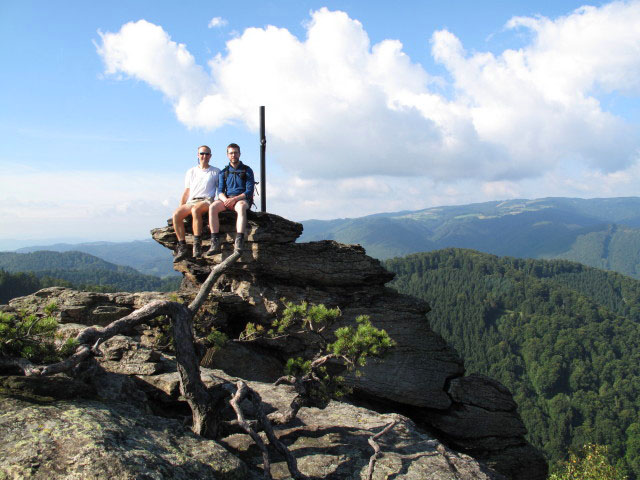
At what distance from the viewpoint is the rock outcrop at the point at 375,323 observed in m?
19.3

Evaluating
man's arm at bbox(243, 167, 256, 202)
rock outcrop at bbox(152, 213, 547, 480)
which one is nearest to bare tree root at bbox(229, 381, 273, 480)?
man's arm at bbox(243, 167, 256, 202)

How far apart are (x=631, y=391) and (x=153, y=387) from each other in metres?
214

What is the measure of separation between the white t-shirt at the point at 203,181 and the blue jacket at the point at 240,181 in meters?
0.63

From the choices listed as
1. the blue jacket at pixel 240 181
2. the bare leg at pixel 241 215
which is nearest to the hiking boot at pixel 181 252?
the blue jacket at pixel 240 181

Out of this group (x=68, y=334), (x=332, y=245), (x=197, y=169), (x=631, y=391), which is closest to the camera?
(x=68, y=334)

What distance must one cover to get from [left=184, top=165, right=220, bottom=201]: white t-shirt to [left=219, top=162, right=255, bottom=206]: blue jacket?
2.07ft

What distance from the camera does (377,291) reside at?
21.6m

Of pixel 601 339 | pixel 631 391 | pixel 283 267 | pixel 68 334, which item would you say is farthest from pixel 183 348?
pixel 601 339

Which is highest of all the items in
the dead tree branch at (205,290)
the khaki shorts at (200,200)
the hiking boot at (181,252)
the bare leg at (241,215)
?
the khaki shorts at (200,200)

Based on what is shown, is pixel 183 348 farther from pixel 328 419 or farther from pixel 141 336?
pixel 141 336

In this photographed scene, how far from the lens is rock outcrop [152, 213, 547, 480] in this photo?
19266mm

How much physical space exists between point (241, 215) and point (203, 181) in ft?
8.38

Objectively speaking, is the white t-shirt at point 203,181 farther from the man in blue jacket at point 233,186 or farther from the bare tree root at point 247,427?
the bare tree root at point 247,427

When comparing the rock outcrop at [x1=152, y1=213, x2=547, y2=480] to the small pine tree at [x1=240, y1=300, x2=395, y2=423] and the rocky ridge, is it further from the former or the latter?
the small pine tree at [x1=240, y1=300, x2=395, y2=423]
